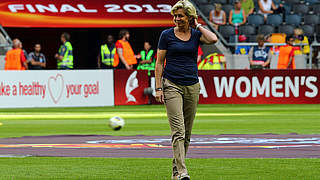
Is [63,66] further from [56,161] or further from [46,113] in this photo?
[56,161]

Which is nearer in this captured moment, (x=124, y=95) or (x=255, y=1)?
(x=124, y=95)

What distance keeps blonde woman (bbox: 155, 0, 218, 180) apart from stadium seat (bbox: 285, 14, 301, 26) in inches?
1096

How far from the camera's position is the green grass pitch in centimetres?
1028

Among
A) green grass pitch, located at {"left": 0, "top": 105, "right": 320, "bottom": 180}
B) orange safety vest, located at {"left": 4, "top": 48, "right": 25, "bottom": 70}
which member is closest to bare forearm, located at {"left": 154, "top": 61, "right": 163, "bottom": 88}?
green grass pitch, located at {"left": 0, "top": 105, "right": 320, "bottom": 180}

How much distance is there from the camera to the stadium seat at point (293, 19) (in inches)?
1457

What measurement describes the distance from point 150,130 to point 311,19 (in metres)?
21.1

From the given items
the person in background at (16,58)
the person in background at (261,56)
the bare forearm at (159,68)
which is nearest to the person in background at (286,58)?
the person in background at (261,56)

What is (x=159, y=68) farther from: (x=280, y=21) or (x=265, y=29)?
(x=280, y=21)

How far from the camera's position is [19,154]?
1280 cm

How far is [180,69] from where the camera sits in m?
9.62

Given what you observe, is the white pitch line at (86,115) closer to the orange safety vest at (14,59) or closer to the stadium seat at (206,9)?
the orange safety vest at (14,59)

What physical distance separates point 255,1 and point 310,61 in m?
6.86

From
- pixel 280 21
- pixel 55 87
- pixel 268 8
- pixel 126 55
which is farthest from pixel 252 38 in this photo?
pixel 55 87

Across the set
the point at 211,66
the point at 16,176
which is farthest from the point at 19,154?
the point at 211,66
